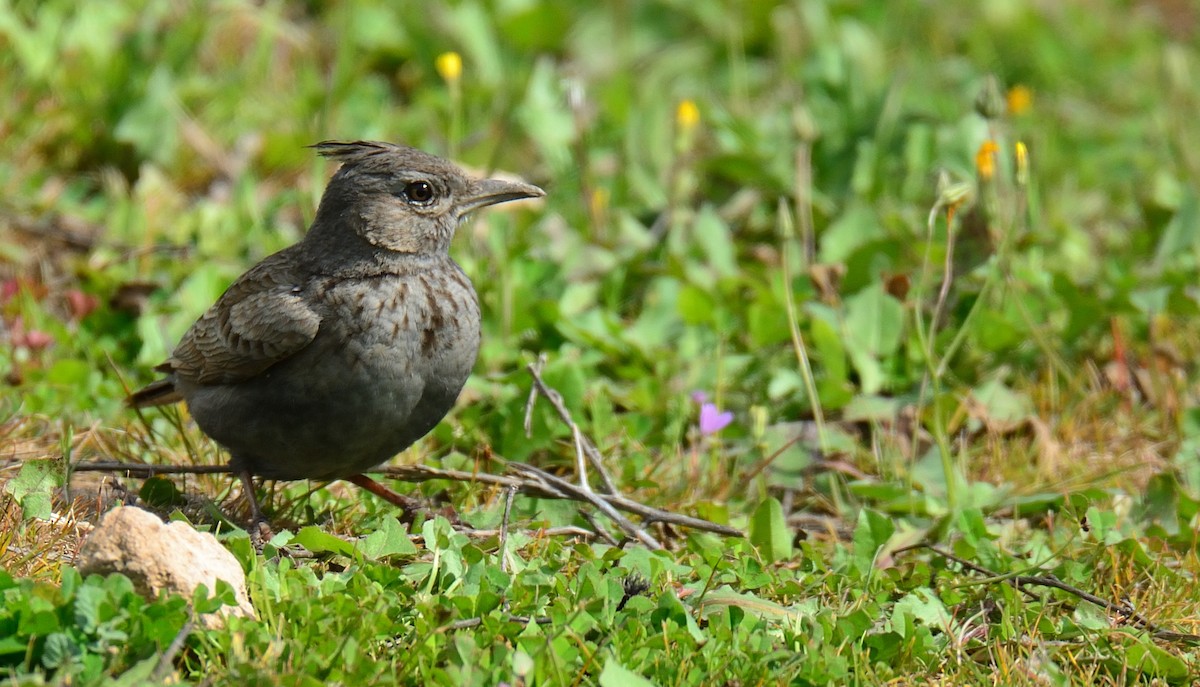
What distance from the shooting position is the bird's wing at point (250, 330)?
4.59 meters

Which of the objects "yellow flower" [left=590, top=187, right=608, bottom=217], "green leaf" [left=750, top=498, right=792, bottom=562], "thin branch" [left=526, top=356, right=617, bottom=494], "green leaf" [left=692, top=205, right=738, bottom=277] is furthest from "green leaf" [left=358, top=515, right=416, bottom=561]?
"yellow flower" [left=590, top=187, right=608, bottom=217]

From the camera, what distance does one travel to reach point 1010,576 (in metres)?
4.36

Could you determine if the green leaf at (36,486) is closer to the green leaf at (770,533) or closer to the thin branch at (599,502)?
the thin branch at (599,502)

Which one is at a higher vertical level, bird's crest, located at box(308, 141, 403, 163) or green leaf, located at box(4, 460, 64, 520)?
bird's crest, located at box(308, 141, 403, 163)

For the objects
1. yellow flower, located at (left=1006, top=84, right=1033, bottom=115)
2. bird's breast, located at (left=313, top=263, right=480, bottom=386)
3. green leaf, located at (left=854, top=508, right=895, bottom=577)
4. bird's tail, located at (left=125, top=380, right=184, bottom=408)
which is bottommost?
yellow flower, located at (left=1006, top=84, right=1033, bottom=115)

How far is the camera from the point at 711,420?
18.2 feet

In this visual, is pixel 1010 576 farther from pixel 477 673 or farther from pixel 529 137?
pixel 529 137

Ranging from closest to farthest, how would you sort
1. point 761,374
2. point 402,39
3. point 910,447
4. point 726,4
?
1. point 910,447
2. point 761,374
3. point 402,39
4. point 726,4

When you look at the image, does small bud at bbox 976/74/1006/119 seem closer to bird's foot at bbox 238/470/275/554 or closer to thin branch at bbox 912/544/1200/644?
thin branch at bbox 912/544/1200/644

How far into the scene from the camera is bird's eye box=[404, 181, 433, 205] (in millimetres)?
4977

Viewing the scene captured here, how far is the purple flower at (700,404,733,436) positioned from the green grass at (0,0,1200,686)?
0.13 meters

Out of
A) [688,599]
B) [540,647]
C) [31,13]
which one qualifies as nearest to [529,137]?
[31,13]

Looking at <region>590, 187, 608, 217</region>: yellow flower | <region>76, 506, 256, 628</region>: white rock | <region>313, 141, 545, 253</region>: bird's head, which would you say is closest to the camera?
<region>76, 506, 256, 628</region>: white rock

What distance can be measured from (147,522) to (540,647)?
1098 mm
